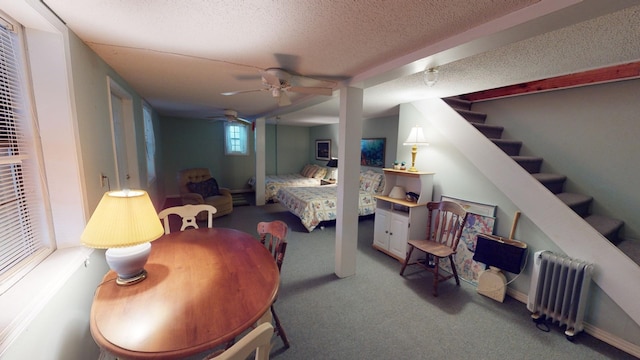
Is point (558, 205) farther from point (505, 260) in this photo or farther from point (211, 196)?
point (211, 196)

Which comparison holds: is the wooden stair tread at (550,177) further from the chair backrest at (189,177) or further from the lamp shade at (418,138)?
the chair backrest at (189,177)

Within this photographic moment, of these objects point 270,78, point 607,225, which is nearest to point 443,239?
Result: point 607,225

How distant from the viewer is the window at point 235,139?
690 cm

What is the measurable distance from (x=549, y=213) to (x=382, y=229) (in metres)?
1.74

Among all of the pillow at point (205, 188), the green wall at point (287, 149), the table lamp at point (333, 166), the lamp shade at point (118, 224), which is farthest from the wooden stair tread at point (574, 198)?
the green wall at point (287, 149)

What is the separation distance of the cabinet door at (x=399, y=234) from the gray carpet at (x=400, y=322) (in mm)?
235

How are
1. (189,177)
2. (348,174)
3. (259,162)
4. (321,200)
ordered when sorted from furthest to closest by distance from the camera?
(259,162) → (189,177) → (321,200) → (348,174)

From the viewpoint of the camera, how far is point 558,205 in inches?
79.2

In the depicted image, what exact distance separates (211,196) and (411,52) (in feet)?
14.6

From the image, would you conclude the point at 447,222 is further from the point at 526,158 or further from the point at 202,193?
the point at 202,193

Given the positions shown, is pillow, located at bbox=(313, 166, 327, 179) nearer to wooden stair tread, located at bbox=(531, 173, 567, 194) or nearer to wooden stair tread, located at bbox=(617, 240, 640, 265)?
wooden stair tread, located at bbox=(531, 173, 567, 194)

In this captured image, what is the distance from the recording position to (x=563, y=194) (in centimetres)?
241

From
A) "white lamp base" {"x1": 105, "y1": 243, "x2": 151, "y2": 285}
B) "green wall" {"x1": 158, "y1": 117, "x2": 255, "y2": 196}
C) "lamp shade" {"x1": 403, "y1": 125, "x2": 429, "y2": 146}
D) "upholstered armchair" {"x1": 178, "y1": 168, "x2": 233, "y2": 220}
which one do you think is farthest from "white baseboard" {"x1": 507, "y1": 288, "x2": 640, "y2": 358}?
"green wall" {"x1": 158, "y1": 117, "x2": 255, "y2": 196}

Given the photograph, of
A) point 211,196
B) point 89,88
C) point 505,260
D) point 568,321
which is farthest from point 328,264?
point 211,196
